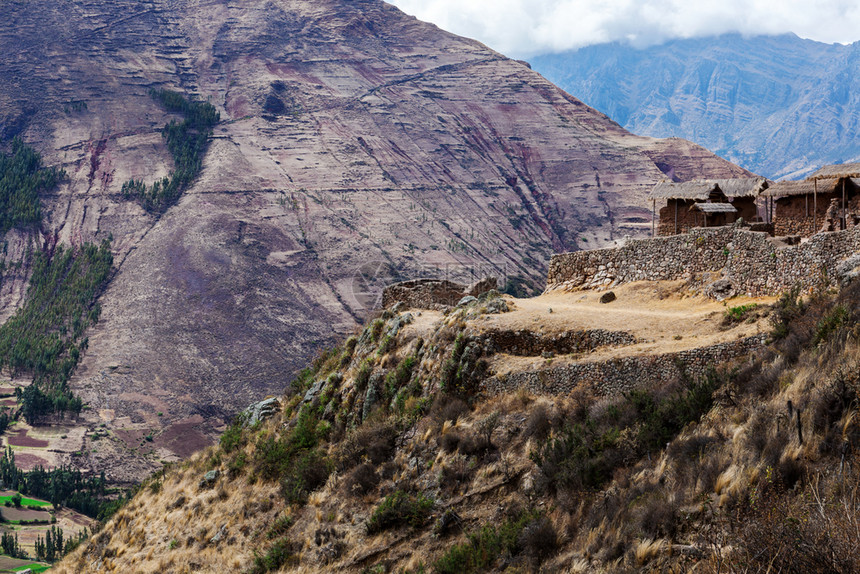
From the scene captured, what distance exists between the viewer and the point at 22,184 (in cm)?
10612

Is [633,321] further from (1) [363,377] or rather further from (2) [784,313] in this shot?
(1) [363,377]

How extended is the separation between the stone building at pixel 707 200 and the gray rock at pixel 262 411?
530 inches

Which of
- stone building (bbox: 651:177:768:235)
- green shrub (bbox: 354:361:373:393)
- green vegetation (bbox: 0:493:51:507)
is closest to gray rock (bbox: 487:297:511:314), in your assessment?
green shrub (bbox: 354:361:373:393)

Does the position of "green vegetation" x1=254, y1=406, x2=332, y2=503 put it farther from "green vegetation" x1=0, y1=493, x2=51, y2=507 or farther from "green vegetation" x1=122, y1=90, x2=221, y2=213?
"green vegetation" x1=122, y1=90, x2=221, y2=213

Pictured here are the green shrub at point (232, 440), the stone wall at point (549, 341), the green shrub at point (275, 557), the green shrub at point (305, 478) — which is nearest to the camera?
the stone wall at point (549, 341)

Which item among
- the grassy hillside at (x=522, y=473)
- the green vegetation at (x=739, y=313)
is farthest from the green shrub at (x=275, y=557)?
the green vegetation at (x=739, y=313)

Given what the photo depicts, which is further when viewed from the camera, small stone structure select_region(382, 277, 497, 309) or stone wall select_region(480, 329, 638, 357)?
small stone structure select_region(382, 277, 497, 309)

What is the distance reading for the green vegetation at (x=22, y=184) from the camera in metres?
103

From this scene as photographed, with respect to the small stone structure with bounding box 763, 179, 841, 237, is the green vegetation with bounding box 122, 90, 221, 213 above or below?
below

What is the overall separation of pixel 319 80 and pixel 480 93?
27365mm

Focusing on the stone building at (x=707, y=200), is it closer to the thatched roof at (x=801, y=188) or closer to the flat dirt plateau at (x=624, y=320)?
the thatched roof at (x=801, y=188)

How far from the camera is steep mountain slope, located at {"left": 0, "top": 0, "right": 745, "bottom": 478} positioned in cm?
8069

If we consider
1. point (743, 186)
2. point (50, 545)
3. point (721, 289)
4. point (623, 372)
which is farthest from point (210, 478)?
point (50, 545)

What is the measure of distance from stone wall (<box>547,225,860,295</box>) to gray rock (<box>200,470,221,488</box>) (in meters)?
11.0
